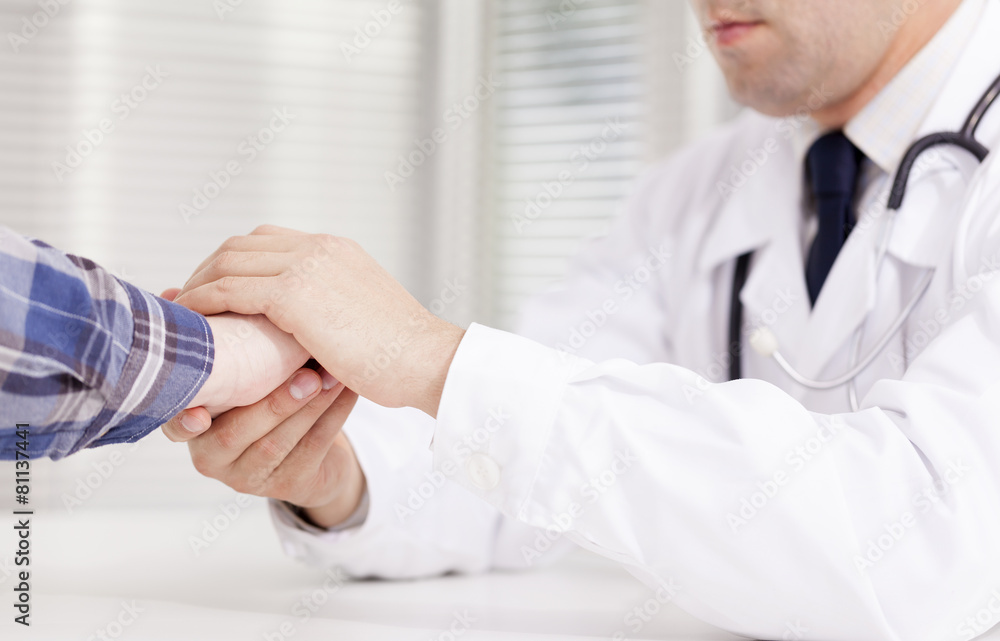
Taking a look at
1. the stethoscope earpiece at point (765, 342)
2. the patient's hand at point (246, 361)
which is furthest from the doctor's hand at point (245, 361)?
the stethoscope earpiece at point (765, 342)

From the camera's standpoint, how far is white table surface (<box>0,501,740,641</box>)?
2.14 feet

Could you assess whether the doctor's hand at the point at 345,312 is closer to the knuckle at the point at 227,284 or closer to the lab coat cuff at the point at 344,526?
the knuckle at the point at 227,284

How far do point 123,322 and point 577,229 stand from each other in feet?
5.00

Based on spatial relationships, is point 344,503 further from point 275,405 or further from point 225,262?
point 225,262

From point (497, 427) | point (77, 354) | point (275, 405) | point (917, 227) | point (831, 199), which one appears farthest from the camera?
point (831, 199)

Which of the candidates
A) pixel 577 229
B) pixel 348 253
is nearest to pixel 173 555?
pixel 348 253

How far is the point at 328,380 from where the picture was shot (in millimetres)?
748

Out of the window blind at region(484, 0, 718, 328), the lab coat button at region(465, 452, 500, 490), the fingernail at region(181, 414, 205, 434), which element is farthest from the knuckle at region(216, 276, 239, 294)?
the window blind at region(484, 0, 718, 328)

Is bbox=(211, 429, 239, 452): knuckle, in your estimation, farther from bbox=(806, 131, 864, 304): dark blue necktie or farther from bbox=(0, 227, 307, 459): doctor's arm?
bbox=(806, 131, 864, 304): dark blue necktie

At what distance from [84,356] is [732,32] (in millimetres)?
837

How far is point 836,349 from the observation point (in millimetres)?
919

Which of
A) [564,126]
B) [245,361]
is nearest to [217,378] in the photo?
[245,361]

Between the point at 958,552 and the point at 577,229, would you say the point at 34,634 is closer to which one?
the point at 958,552

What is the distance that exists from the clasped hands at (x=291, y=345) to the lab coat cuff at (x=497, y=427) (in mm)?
25
